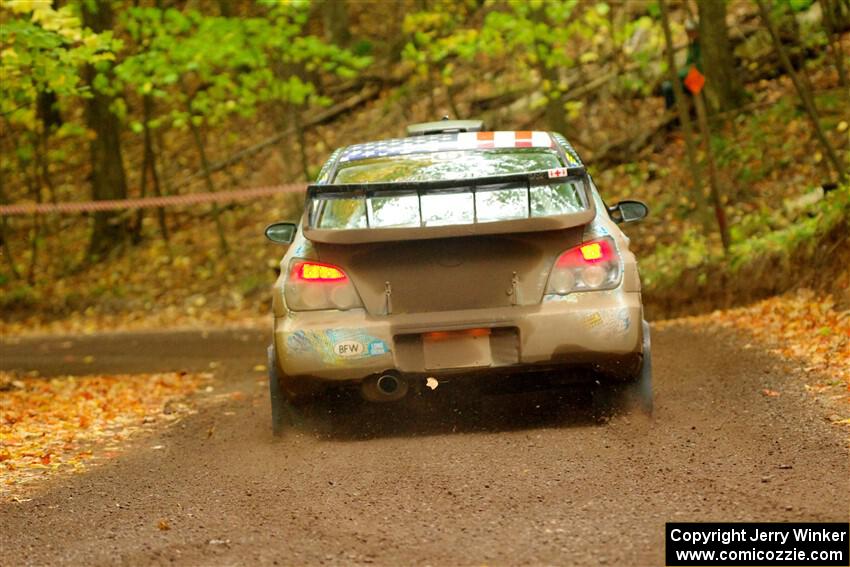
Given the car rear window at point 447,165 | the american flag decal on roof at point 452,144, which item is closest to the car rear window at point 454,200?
the car rear window at point 447,165

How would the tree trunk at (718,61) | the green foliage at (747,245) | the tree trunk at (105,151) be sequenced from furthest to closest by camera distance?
the tree trunk at (105,151) < the tree trunk at (718,61) < the green foliage at (747,245)

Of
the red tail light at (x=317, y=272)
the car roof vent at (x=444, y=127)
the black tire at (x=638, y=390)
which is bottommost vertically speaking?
the black tire at (x=638, y=390)

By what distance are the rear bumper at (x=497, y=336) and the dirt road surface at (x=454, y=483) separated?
0.47 meters

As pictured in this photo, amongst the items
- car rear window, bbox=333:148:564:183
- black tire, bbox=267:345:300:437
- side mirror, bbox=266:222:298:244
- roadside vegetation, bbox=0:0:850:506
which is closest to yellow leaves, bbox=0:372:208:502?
roadside vegetation, bbox=0:0:850:506

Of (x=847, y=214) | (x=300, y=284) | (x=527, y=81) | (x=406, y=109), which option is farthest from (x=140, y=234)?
(x=300, y=284)

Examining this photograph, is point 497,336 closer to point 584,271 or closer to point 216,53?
point 584,271

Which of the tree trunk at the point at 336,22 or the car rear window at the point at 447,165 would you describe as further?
the tree trunk at the point at 336,22

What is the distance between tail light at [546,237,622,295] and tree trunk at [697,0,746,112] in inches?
524

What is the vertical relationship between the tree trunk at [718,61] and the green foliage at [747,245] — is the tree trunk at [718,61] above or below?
above

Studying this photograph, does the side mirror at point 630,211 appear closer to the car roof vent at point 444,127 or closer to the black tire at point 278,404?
the car roof vent at point 444,127

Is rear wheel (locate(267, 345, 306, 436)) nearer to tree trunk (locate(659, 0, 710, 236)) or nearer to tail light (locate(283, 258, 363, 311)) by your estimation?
tail light (locate(283, 258, 363, 311))

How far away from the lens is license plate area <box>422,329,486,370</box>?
23.0 feet

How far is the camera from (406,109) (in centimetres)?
2689

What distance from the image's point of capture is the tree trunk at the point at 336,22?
3084 centimetres
